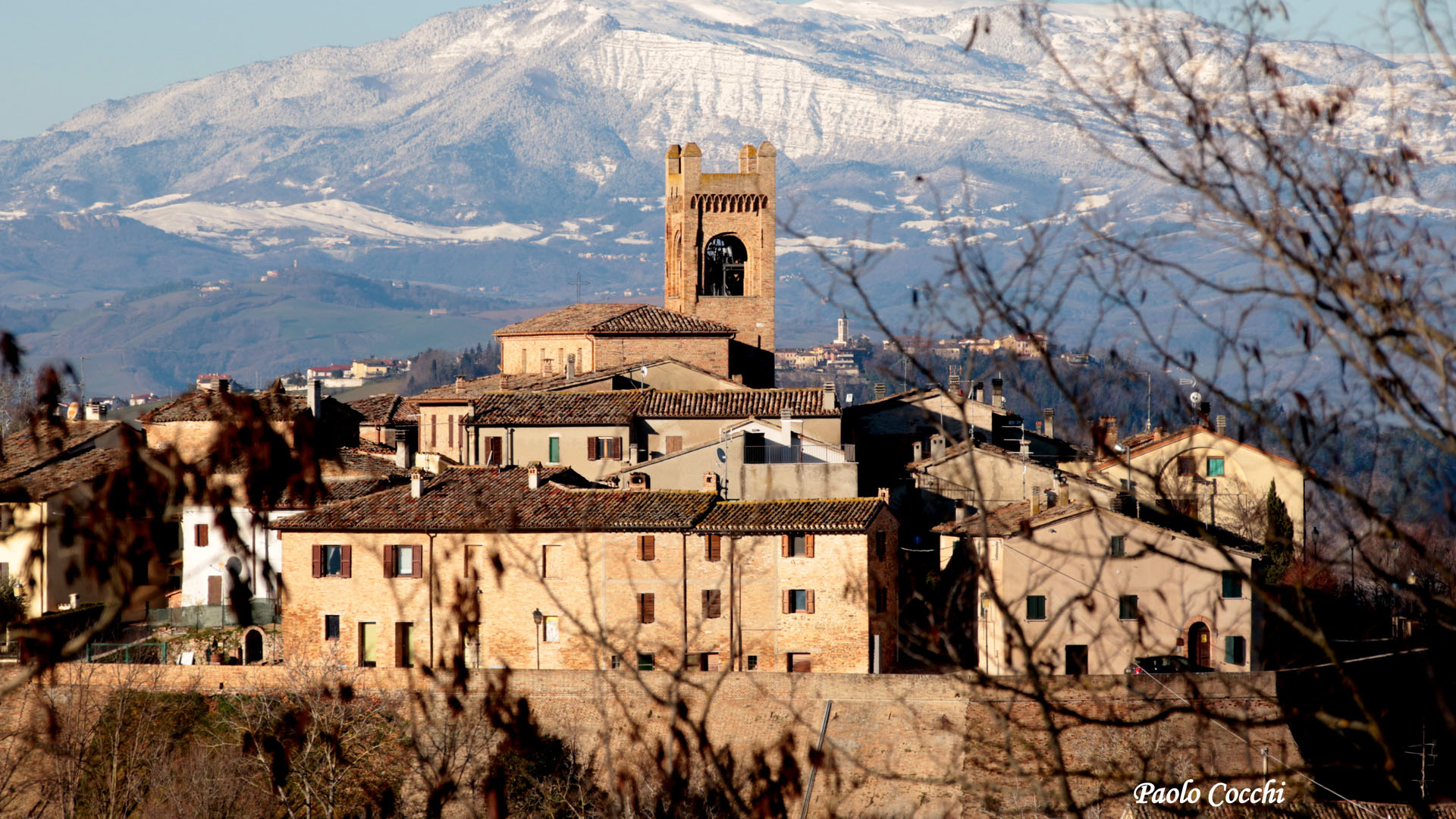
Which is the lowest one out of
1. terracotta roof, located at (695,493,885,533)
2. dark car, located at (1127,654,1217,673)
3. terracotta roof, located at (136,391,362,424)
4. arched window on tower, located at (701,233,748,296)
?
dark car, located at (1127,654,1217,673)

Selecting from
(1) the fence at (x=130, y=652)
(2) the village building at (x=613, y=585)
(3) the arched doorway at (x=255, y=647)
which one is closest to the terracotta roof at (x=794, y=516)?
(2) the village building at (x=613, y=585)

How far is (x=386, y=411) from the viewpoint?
191ft

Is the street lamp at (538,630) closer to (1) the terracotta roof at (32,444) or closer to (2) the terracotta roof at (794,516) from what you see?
(2) the terracotta roof at (794,516)

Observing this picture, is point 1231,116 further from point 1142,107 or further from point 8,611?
point 8,611

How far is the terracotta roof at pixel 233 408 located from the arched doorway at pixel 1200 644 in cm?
1825

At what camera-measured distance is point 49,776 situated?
29.2m

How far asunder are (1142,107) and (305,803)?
1032 inches

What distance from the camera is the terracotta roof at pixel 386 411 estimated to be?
185 feet

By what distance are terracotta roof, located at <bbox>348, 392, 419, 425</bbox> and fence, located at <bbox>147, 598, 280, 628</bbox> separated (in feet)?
56.7

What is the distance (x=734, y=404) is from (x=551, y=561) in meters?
11.2

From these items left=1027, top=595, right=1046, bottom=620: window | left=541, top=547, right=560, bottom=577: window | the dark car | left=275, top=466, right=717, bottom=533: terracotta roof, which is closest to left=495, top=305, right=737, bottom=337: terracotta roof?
left=275, top=466, right=717, bottom=533: terracotta roof

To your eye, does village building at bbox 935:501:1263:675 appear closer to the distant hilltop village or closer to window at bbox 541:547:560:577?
the distant hilltop village

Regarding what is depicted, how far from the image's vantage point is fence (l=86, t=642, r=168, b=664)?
117 feet

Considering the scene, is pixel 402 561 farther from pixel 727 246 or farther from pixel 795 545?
pixel 727 246
